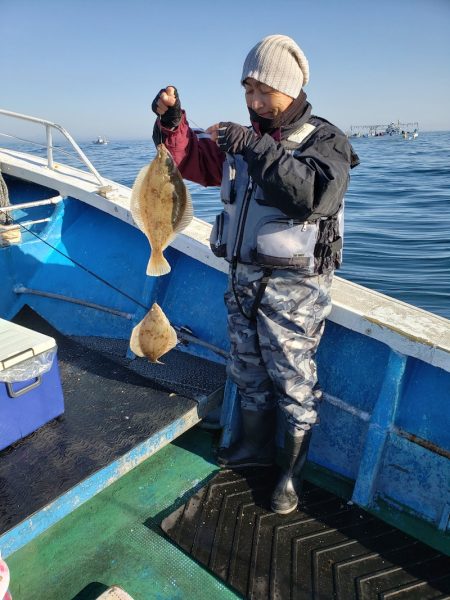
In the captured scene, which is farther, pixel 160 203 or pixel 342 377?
pixel 342 377

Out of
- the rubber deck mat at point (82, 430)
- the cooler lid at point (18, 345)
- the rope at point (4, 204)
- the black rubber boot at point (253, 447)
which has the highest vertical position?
the rope at point (4, 204)

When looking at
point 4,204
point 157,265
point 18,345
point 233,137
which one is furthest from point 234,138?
point 4,204

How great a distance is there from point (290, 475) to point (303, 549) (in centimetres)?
46

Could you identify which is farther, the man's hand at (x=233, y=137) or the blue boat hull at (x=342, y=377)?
the blue boat hull at (x=342, y=377)

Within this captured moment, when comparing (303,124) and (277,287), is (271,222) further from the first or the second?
(303,124)

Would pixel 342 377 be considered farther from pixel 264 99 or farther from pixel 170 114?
pixel 170 114

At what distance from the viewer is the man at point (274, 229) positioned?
2.37 metres

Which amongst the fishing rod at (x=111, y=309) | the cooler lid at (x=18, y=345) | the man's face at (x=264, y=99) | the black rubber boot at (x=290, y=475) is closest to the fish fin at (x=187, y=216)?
the man's face at (x=264, y=99)

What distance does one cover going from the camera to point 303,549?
2.75 metres

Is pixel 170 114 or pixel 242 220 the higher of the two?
pixel 170 114

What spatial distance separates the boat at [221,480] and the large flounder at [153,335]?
1.03 ft

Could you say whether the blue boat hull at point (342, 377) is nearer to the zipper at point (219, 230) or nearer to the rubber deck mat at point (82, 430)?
the rubber deck mat at point (82, 430)

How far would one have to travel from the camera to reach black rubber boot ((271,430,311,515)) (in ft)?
9.84

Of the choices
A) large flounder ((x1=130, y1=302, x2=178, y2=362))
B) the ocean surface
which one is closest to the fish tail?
large flounder ((x1=130, y1=302, x2=178, y2=362))
